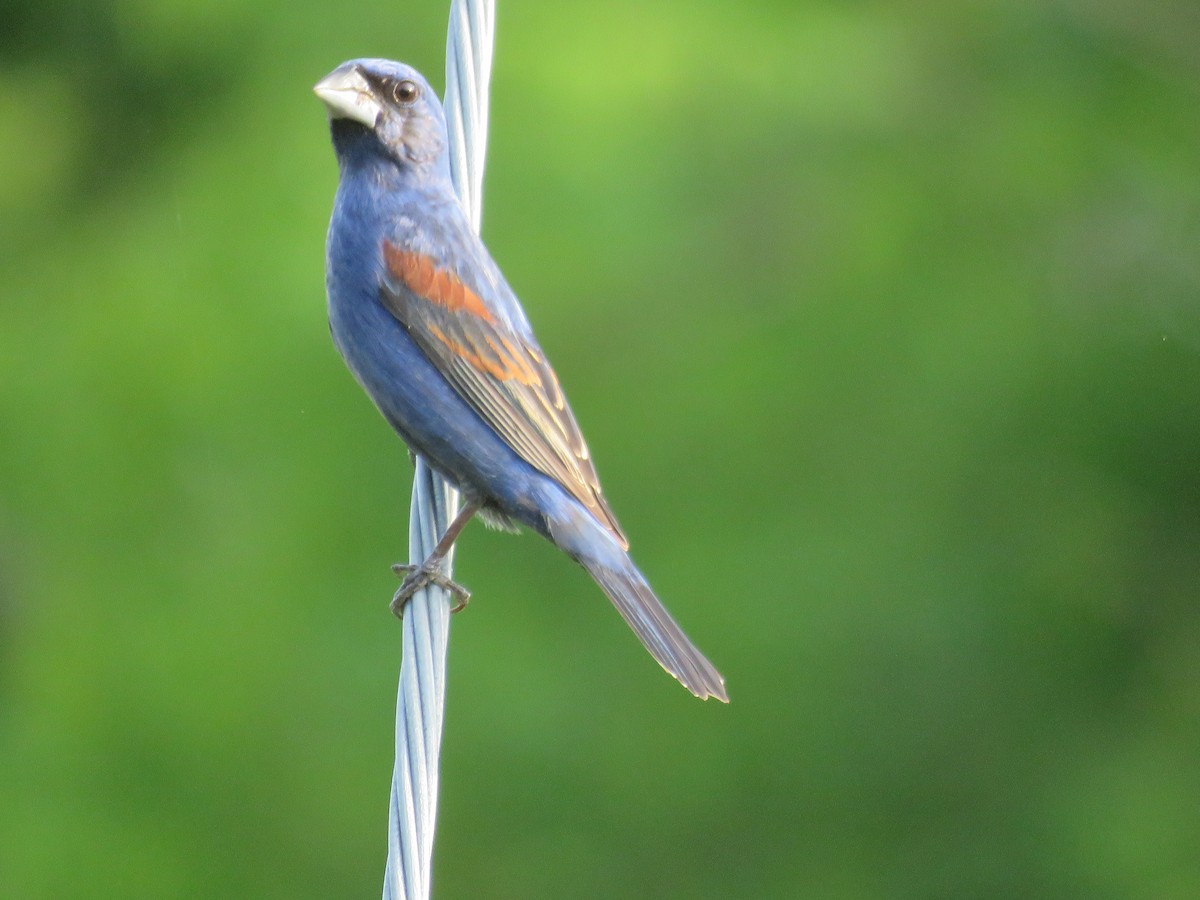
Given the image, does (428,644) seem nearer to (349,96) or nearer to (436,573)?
(436,573)

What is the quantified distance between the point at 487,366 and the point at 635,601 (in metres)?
0.61

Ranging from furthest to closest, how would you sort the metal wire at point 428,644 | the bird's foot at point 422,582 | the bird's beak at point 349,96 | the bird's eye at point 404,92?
the bird's eye at point 404,92, the bird's beak at point 349,96, the bird's foot at point 422,582, the metal wire at point 428,644

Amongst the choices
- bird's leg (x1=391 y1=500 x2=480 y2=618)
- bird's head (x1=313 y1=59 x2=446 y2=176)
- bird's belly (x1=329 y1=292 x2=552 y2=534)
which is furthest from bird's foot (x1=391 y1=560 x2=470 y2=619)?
bird's head (x1=313 y1=59 x2=446 y2=176)

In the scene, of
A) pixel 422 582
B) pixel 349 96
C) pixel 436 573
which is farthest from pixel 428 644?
pixel 349 96

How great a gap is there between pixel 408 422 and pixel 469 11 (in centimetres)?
101

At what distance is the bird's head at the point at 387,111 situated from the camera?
3537 millimetres

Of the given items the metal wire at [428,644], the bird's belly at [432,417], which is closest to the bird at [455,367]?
the bird's belly at [432,417]

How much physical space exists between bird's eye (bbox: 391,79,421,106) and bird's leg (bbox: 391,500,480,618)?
3.15 ft

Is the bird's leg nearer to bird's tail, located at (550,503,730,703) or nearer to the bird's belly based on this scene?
the bird's belly

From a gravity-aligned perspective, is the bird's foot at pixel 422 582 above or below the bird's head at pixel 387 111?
below

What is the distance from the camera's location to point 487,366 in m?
3.46

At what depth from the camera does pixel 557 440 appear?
346 centimetres

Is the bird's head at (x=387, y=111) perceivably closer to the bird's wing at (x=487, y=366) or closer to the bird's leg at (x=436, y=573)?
the bird's wing at (x=487, y=366)

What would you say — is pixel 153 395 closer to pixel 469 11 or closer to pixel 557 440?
pixel 557 440
